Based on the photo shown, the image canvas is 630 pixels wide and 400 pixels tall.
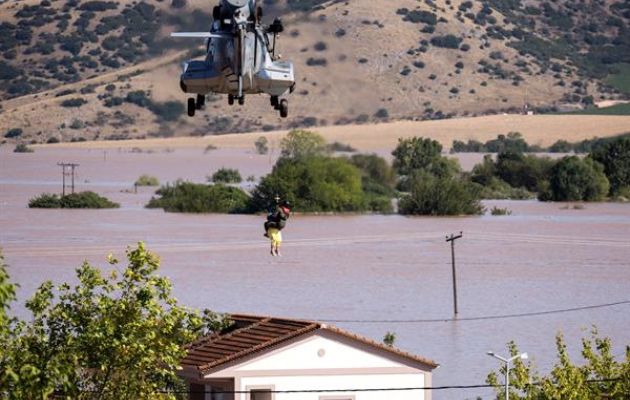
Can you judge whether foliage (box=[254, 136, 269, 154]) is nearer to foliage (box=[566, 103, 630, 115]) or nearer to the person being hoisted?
foliage (box=[566, 103, 630, 115])

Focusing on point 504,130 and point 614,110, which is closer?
point 504,130

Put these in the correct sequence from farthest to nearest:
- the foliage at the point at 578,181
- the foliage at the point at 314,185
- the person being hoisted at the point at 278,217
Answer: the foliage at the point at 578,181 → the foliage at the point at 314,185 → the person being hoisted at the point at 278,217

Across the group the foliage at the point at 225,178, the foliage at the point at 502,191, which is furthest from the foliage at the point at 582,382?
the foliage at the point at 225,178

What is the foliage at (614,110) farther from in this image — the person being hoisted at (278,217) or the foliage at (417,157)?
the person being hoisted at (278,217)

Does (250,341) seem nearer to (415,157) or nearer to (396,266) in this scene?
(396,266)

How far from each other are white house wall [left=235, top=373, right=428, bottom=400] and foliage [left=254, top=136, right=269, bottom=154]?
143m

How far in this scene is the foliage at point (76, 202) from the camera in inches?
5197

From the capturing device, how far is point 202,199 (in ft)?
426

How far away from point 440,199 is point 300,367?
91551 millimetres

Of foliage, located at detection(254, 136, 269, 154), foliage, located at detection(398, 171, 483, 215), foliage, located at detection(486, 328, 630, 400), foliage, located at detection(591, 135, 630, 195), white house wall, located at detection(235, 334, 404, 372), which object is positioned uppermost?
foliage, located at detection(254, 136, 269, 154)

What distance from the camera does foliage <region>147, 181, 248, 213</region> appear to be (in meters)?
129

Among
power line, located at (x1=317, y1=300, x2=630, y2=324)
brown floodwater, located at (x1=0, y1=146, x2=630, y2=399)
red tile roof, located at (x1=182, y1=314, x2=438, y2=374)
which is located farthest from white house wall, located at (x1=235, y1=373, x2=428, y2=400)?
power line, located at (x1=317, y1=300, x2=630, y2=324)

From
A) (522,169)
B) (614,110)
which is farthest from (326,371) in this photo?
(614,110)

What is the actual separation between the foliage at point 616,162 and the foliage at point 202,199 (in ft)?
90.9
